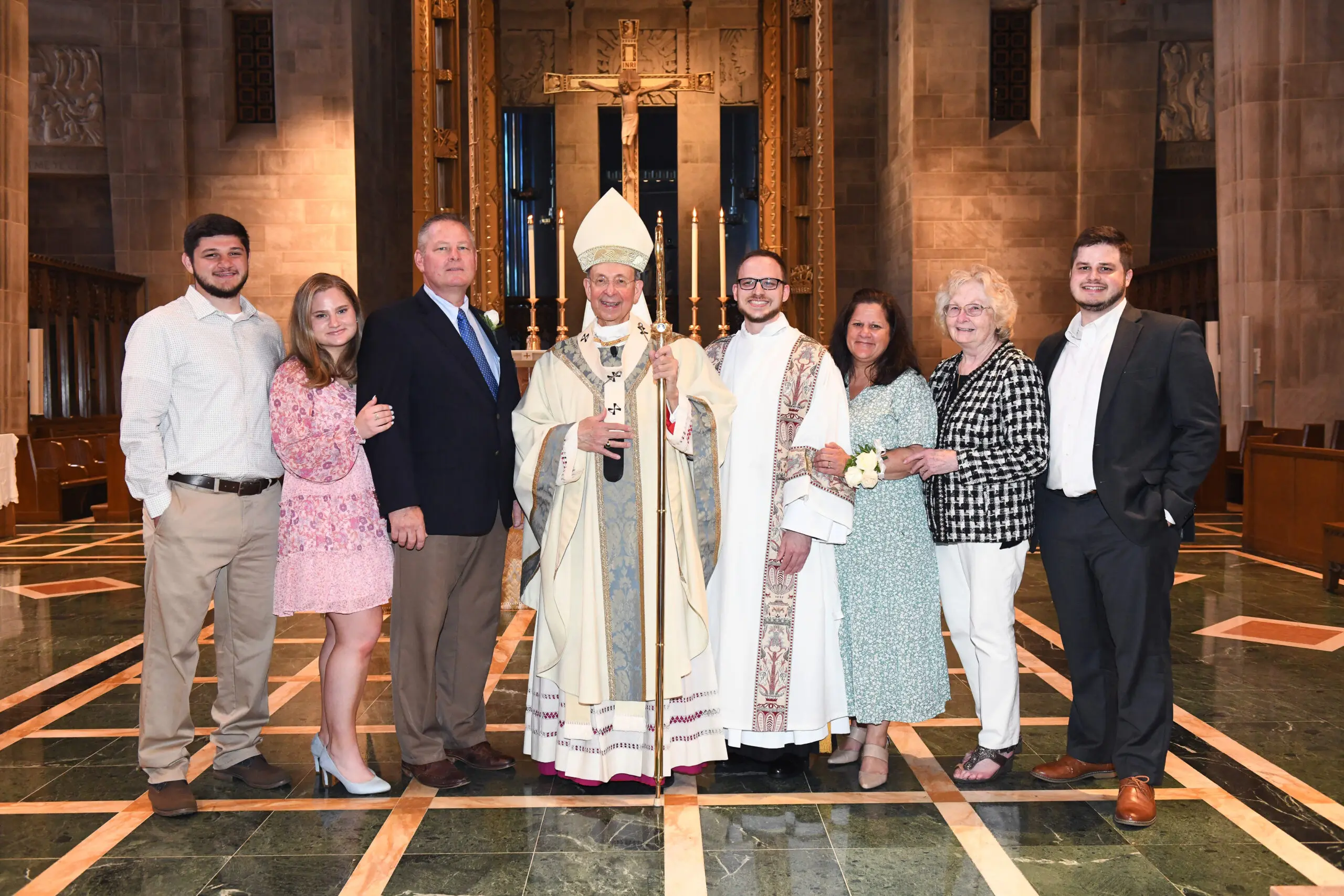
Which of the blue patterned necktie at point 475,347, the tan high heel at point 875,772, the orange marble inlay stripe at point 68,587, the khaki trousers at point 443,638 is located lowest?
the tan high heel at point 875,772

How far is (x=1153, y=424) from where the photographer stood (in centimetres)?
331

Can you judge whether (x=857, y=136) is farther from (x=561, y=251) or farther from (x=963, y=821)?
(x=963, y=821)

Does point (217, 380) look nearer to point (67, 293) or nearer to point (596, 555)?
point (596, 555)

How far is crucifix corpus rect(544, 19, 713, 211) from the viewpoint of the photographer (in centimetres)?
877

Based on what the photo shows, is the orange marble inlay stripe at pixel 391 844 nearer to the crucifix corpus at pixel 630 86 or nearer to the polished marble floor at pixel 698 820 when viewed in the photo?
the polished marble floor at pixel 698 820

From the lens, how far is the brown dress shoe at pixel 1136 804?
318 cm

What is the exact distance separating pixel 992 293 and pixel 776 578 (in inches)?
45.9

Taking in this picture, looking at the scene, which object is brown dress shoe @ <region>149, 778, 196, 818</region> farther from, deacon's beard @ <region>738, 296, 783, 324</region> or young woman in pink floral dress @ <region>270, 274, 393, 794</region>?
deacon's beard @ <region>738, 296, 783, 324</region>

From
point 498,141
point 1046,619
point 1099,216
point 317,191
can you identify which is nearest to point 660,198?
point 317,191

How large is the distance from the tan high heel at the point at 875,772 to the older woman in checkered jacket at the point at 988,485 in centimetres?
24

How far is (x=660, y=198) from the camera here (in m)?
17.0

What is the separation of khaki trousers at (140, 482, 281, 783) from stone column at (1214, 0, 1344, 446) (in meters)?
10.9

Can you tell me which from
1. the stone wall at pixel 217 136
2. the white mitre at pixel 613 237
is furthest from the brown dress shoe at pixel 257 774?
the stone wall at pixel 217 136

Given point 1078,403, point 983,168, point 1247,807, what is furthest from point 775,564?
point 983,168
